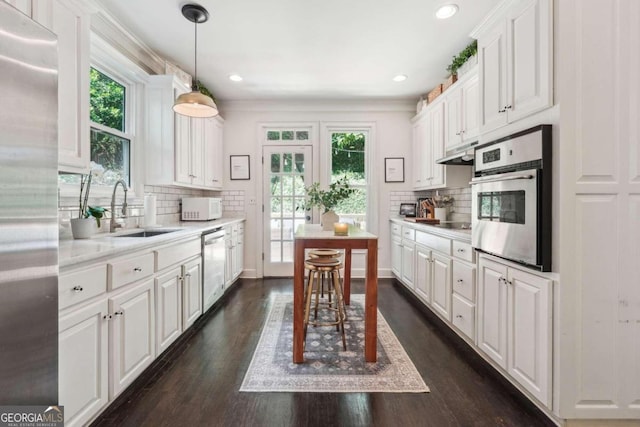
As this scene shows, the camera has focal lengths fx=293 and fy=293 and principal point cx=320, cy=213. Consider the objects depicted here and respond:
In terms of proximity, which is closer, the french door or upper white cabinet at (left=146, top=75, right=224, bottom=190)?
upper white cabinet at (left=146, top=75, right=224, bottom=190)

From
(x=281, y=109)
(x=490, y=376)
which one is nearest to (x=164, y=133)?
(x=281, y=109)

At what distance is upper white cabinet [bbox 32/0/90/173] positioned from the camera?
5.21 ft

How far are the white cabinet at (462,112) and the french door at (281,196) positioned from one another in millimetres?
2027

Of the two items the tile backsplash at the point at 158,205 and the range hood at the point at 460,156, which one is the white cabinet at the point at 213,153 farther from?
the range hood at the point at 460,156

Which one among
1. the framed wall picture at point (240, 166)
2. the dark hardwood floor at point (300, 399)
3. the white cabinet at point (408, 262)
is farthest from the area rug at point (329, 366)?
the framed wall picture at point (240, 166)

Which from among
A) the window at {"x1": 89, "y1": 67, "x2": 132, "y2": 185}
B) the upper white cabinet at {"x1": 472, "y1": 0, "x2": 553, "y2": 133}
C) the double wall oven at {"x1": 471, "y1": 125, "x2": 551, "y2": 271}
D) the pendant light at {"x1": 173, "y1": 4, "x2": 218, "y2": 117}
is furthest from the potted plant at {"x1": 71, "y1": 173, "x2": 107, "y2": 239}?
the upper white cabinet at {"x1": 472, "y1": 0, "x2": 553, "y2": 133}

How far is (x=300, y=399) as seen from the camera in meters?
Result: 1.74

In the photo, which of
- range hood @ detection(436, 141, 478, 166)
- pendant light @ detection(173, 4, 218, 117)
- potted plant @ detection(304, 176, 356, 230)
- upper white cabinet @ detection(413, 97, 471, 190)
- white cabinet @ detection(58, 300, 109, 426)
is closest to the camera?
white cabinet @ detection(58, 300, 109, 426)

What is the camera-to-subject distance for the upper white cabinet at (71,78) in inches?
62.6

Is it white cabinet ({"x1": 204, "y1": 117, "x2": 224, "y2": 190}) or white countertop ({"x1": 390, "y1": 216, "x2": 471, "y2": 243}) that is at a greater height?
white cabinet ({"x1": 204, "y1": 117, "x2": 224, "y2": 190})

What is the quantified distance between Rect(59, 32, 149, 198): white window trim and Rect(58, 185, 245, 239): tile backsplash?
9 centimetres

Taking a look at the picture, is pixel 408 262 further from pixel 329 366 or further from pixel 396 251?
pixel 329 366

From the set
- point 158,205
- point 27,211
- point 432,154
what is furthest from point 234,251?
point 27,211

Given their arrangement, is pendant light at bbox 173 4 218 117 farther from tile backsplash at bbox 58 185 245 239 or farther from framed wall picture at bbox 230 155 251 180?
framed wall picture at bbox 230 155 251 180
